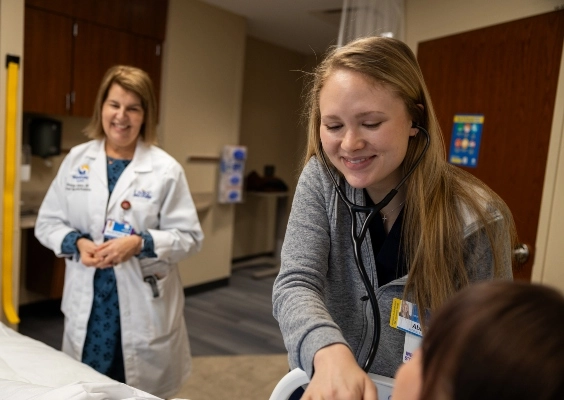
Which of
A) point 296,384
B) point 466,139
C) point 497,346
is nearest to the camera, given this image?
point 497,346

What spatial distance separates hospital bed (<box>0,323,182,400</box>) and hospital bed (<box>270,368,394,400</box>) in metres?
0.35

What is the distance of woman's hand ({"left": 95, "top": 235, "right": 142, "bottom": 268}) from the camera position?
1.75 metres

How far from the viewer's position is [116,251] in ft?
5.74

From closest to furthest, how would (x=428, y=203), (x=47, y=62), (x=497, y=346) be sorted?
1. (x=497, y=346)
2. (x=428, y=203)
3. (x=47, y=62)

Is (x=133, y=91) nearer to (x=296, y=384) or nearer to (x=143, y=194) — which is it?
(x=143, y=194)

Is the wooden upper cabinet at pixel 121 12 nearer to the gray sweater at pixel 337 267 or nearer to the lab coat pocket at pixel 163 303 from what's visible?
the lab coat pocket at pixel 163 303

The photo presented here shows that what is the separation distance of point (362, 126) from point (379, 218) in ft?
0.79

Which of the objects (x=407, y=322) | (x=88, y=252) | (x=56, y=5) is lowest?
(x=88, y=252)

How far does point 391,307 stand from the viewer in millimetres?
938

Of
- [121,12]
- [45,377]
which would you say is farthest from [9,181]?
[45,377]

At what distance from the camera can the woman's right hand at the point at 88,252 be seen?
1.76 metres

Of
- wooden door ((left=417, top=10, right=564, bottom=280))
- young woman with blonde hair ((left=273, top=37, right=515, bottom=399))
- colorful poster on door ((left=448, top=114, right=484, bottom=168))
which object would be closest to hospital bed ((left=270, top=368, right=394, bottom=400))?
young woman with blonde hair ((left=273, top=37, right=515, bottom=399))

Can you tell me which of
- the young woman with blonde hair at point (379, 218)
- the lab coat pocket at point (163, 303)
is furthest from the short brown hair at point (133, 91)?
the young woman with blonde hair at point (379, 218)

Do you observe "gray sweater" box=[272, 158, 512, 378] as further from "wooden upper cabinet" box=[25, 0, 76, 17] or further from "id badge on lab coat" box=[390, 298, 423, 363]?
"wooden upper cabinet" box=[25, 0, 76, 17]
